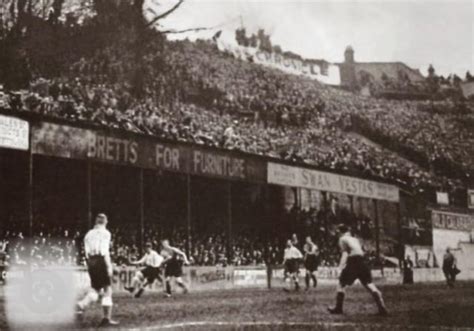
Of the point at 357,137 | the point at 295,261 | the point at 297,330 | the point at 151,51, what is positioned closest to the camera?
the point at 297,330

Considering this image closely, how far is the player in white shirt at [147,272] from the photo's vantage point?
10891 millimetres

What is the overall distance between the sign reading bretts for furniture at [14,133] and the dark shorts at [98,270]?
133 centimetres

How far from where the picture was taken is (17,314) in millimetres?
8023

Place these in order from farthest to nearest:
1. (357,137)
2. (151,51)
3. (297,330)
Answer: (357,137) < (151,51) < (297,330)

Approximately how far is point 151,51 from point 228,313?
2883 mm

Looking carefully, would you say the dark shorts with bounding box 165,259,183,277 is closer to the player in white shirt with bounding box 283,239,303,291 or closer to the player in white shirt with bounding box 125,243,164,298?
the player in white shirt with bounding box 125,243,164,298

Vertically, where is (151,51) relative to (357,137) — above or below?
above

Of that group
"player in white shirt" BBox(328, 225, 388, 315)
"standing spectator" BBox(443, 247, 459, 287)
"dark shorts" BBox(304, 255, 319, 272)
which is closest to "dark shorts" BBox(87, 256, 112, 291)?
"player in white shirt" BBox(328, 225, 388, 315)

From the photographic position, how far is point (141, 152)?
385 inches

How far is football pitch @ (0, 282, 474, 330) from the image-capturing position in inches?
319

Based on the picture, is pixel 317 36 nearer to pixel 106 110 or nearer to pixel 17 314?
pixel 106 110

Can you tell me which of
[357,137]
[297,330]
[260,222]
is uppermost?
[357,137]

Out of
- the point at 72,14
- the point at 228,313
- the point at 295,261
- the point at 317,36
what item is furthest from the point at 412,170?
→ the point at 72,14

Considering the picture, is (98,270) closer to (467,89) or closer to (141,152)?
(141,152)
